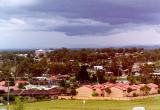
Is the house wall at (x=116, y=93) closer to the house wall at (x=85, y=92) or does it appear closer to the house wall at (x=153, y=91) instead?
the house wall at (x=85, y=92)

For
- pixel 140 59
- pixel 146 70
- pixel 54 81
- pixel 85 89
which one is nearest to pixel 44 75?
pixel 54 81

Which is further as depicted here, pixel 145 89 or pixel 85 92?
pixel 85 92

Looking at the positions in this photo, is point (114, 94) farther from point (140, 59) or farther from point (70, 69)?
point (140, 59)

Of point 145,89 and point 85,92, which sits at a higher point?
point 145,89

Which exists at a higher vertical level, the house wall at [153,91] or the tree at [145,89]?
the tree at [145,89]

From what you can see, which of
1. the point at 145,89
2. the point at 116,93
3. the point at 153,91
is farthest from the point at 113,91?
the point at 153,91

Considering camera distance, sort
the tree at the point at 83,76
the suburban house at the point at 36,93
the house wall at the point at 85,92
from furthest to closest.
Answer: the tree at the point at 83,76 → the house wall at the point at 85,92 → the suburban house at the point at 36,93

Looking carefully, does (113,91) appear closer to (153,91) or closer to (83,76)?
(153,91)

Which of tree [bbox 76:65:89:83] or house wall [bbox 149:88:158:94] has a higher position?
tree [bbox 76:65:89:83]

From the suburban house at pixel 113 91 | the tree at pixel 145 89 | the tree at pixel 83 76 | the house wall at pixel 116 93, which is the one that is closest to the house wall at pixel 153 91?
the suburban house at pixel 113 91

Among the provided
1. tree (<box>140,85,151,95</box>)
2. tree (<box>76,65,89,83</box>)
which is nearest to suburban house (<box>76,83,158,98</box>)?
tree (<box>140,85,151,95</box>)

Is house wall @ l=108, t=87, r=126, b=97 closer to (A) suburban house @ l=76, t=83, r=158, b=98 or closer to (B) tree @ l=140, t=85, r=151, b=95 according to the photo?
(A) suburban house @ l=76, t=83, r=158, b=98
